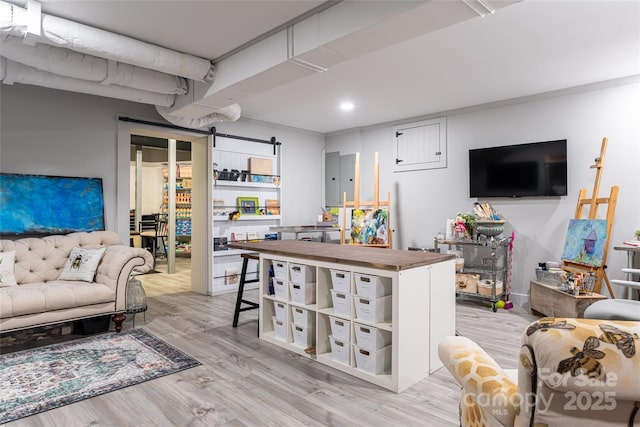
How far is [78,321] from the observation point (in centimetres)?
368

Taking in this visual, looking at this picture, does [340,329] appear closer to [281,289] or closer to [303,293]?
[303,293]

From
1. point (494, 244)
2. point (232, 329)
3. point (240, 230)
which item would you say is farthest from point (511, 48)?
point (240, 230)

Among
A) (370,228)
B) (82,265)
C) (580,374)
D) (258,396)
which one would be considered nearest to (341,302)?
(258,396)

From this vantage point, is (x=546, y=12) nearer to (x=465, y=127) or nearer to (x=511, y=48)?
(x=511, y=48)

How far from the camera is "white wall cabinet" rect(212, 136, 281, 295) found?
5.47 meters

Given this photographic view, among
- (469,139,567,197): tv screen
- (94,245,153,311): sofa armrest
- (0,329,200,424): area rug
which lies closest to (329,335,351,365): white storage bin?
(0,329,200,424): area rug

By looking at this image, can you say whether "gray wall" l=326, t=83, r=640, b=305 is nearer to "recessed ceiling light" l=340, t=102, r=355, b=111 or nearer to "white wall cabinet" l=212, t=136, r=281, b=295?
"recessed ceiling light" l=340, t=102, r=355, b=111

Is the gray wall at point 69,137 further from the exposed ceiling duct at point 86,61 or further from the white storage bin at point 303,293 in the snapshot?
the white storage bin at point 303,293

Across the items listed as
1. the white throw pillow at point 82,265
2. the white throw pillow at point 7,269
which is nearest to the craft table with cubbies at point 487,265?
the white throw pillow at point 82,265

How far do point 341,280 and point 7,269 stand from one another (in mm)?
3003

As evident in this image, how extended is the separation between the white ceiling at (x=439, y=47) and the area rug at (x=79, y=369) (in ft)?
8.42

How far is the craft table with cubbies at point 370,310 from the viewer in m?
2.50

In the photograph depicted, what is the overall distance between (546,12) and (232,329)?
3.75 meters

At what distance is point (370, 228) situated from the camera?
5.53 metres
